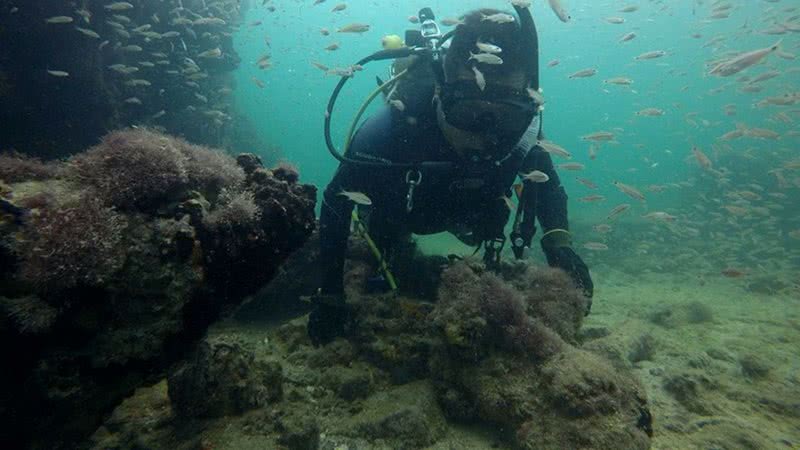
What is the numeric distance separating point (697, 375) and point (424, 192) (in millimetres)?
3944

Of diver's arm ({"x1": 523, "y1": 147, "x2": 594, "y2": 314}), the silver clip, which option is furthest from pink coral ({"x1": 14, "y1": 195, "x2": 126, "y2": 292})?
diver's arm ({"x1": 523, "y1": 147, "x2": 594, "y2": 314})

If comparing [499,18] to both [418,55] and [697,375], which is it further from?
[697,375]

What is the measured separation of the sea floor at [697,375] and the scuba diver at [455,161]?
1.47 meters

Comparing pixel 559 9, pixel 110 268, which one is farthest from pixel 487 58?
pixel 110 268

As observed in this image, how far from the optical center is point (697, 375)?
15.1ft

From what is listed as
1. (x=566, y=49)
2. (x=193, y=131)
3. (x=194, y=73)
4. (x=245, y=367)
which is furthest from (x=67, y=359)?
(x=566, y=49)

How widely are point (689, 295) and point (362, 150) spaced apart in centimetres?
1271

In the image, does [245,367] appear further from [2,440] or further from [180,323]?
[2,440]

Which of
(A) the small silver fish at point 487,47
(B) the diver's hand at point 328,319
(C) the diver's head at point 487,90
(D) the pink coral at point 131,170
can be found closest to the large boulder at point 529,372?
(B) the diver's hand at point 328,319

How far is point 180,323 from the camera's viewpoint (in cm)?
279

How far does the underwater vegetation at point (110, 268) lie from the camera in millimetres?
2248

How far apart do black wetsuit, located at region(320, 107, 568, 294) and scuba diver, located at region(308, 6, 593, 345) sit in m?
0.01

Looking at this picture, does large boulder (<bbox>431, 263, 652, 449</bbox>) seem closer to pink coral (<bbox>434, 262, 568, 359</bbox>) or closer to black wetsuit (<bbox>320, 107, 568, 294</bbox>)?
pink coral (<bbox>434, 262, 568, 359</bbox>)

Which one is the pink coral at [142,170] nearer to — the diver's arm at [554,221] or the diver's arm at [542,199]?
the diver's arm at [542,199]
